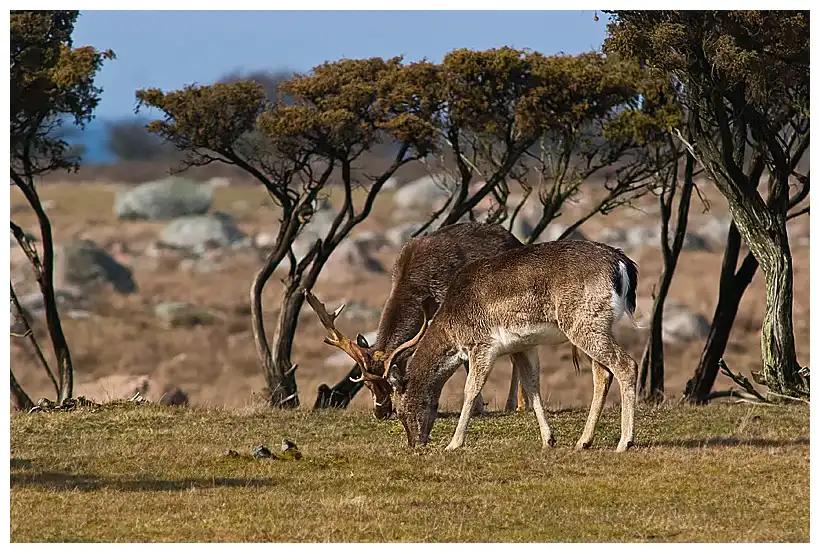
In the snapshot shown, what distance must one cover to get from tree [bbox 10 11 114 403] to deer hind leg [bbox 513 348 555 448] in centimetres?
1043

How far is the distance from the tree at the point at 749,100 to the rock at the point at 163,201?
82.6 metres

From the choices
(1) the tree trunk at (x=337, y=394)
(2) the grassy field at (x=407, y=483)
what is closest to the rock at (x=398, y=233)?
(1) the tree trunk at (x=337, y=394)

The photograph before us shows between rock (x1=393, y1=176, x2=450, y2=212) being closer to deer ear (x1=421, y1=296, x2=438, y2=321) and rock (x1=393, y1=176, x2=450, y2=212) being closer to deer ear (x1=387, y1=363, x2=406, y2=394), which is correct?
deer ear (x1=421, y1=296, x2=438, y2=321)

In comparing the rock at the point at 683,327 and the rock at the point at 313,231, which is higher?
the rock at the point at 313,231

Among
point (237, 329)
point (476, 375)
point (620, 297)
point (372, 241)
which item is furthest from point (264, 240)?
point (620, 297)

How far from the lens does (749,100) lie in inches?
801

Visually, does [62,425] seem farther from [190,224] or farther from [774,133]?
[190,224]

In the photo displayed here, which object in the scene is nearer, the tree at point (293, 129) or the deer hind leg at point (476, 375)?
the deer hind leg at point (476, 375)

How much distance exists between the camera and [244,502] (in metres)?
13.9

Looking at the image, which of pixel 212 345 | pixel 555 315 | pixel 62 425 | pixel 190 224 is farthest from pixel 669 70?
pixel 190 224

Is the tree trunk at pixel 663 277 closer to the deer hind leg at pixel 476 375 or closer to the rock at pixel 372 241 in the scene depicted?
the deer hind leg at pixel 476 375

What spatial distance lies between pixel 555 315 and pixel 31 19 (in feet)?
39.8

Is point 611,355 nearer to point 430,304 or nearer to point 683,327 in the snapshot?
point 430,304

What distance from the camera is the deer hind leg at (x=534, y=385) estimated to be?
16672 millimetres
